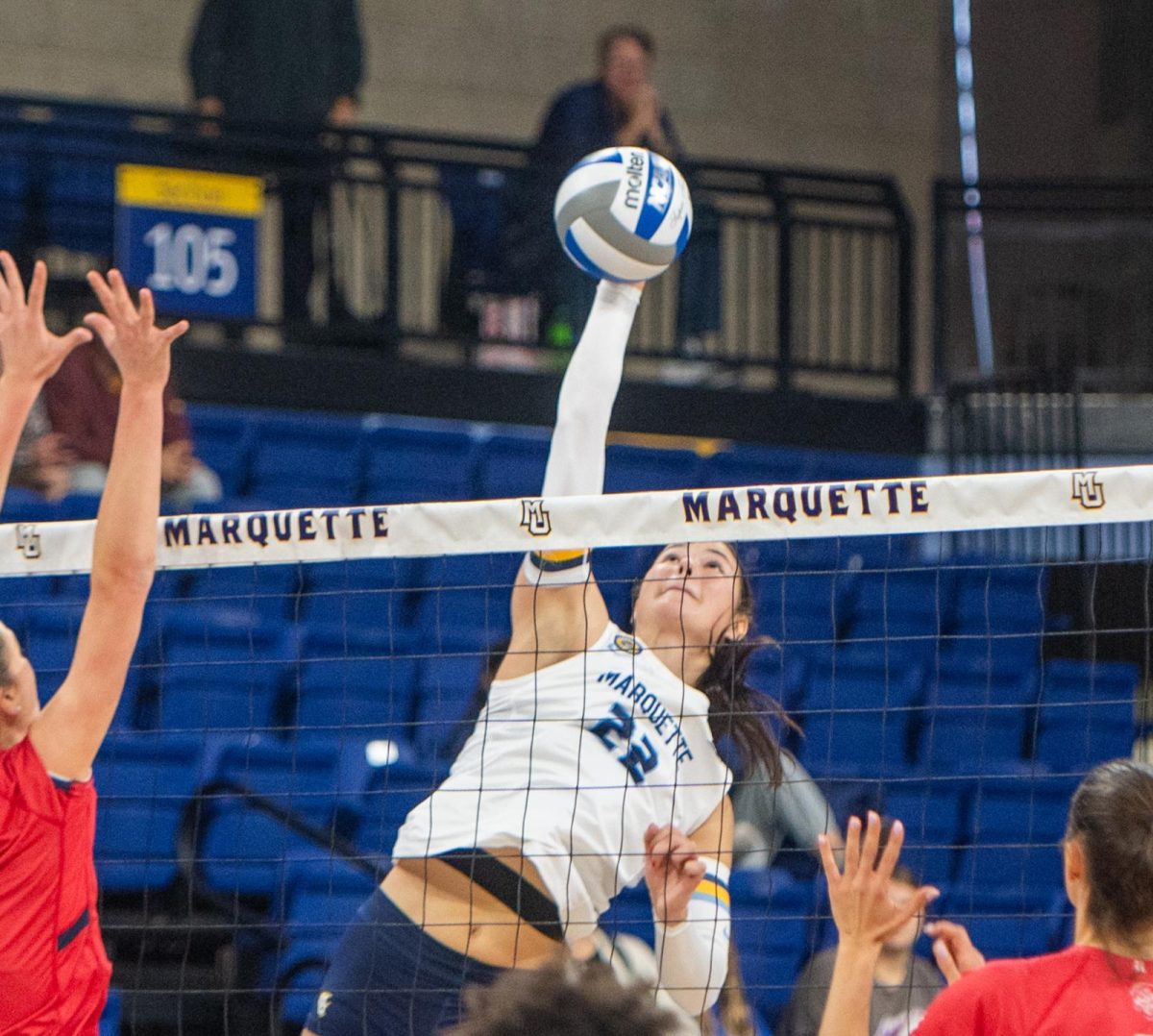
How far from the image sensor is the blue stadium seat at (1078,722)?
320 inches

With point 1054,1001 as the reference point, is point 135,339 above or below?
above

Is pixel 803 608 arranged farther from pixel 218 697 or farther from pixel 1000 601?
pixel 218 697

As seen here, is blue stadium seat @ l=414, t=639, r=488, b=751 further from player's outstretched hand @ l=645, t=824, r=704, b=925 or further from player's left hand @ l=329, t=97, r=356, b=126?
player's outstretched hand @ l=645, t=824, r=704, b=925

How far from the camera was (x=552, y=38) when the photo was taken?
12516mm

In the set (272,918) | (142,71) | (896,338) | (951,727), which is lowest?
(272,918)

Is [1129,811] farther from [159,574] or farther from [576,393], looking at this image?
[159,574]

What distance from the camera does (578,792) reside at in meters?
3.90

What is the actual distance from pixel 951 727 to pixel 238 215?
3.99 m

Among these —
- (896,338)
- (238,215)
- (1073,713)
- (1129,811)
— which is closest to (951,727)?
(1073,713)

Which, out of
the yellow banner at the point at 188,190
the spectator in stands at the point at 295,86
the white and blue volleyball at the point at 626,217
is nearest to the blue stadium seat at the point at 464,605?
the spectator in stands at the point at 295,86

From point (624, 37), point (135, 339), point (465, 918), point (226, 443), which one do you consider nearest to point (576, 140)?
point (624, 37)

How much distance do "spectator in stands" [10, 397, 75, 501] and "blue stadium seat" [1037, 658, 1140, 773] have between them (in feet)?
13.5

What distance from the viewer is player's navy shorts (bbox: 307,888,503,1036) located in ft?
12.3

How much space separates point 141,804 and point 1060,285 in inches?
310
